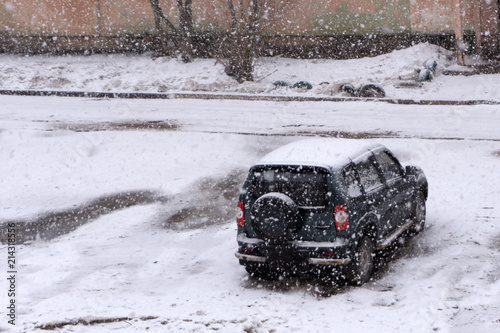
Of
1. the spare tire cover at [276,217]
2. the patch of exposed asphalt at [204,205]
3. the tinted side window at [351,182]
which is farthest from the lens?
the patch of exposed asphalt at [204,205]

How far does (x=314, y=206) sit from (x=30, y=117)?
12278mm

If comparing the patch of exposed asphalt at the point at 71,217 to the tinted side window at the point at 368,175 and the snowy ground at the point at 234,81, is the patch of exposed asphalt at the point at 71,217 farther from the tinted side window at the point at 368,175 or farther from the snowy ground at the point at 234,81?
the snowy ground at the point at 234,81

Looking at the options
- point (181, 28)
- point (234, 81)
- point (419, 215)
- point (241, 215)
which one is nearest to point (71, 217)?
point (241, 215)

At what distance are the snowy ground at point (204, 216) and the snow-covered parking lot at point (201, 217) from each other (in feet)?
0.11

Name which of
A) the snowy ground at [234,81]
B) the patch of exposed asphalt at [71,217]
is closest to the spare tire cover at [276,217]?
the patch of exposed asphalt at [71,217]

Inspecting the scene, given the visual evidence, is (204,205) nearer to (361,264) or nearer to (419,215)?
(419,215)

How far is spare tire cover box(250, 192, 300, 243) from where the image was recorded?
24.7 ft

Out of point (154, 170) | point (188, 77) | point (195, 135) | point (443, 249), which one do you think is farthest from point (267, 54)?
point (443, 249)

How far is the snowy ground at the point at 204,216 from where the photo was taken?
23.3 ft

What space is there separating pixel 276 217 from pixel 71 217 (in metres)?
5.29

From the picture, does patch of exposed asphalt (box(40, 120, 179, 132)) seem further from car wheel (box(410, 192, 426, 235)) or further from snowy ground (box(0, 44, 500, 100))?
car wheel (box(410, 192, 426, 235))

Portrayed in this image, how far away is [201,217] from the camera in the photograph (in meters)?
11.2

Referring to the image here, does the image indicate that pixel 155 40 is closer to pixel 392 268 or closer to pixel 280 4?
pixel 280 4

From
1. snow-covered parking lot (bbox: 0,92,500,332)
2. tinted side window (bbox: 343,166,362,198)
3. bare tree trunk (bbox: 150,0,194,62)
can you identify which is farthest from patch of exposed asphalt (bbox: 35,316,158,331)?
bare tree trunk (bbox: 150,0,194,62)
